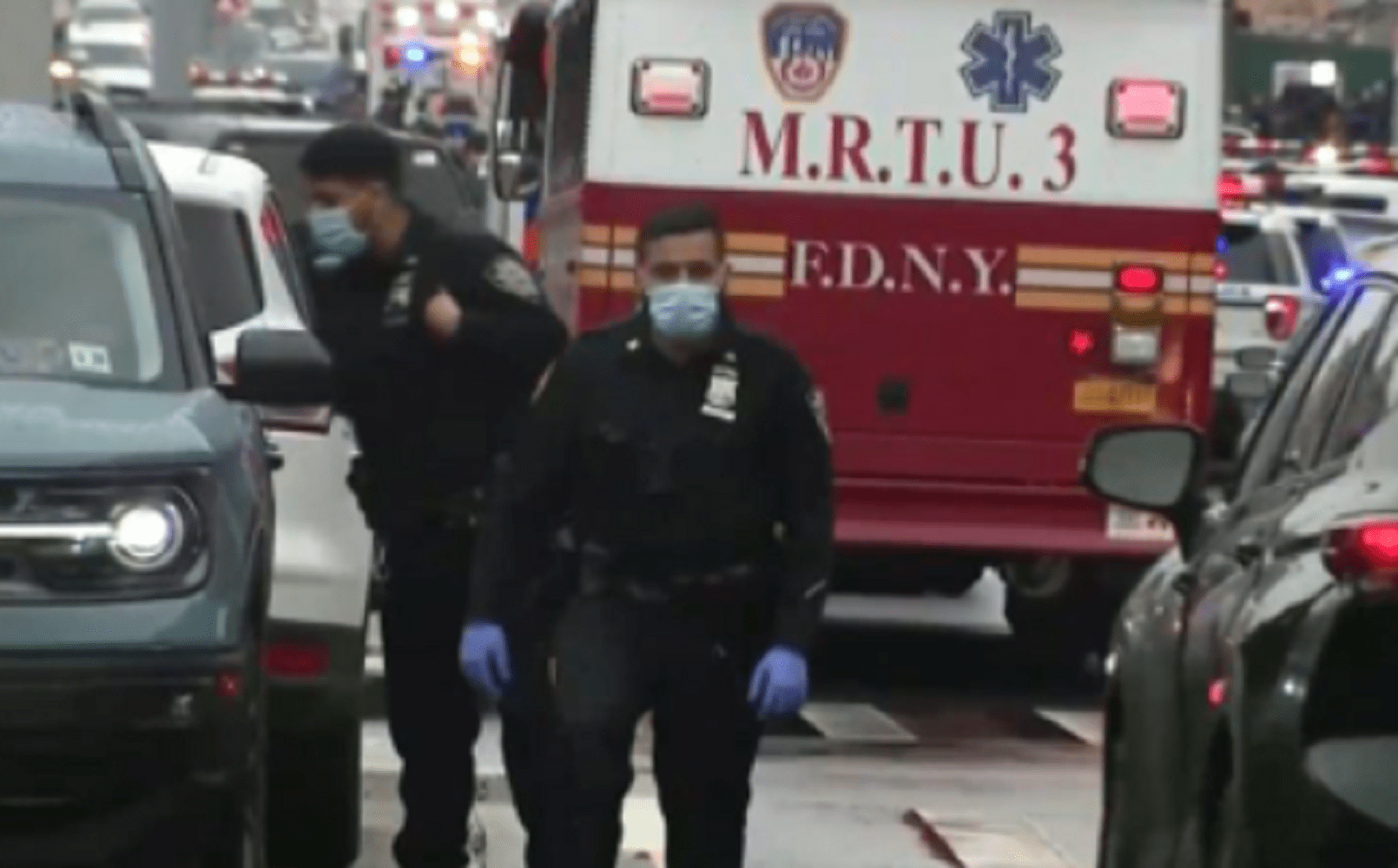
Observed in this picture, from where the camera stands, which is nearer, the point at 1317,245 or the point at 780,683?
the point at 780,683

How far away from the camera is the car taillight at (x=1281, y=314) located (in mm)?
25141

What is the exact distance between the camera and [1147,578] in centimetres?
832

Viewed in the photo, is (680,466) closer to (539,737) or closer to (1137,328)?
(539,737)

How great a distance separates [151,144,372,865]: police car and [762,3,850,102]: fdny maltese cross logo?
14.2 ft

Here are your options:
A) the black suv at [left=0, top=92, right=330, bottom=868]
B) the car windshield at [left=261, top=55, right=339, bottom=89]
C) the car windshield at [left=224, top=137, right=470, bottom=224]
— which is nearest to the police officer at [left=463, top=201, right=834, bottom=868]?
the black suv at [left=0, top=92, right=330, bottom=868]

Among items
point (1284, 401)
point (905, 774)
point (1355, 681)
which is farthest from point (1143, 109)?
point (1355, 681)

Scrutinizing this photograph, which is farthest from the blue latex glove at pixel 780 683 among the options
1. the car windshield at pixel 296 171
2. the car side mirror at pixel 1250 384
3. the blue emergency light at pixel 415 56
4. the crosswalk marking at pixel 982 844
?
the blue emergency light at pixel 415 56

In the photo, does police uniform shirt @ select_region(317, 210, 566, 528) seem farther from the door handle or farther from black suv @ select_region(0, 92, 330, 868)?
the door handle

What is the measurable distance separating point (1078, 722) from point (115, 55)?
65.5 metres

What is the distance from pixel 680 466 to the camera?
803 cm

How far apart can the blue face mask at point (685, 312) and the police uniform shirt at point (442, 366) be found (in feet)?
5.78

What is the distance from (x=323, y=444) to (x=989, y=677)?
23.2ft

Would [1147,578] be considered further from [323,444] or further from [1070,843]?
[1070,843]

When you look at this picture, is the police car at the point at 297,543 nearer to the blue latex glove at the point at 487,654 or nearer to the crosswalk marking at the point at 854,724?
the blue latex glove at the point at 487,654
